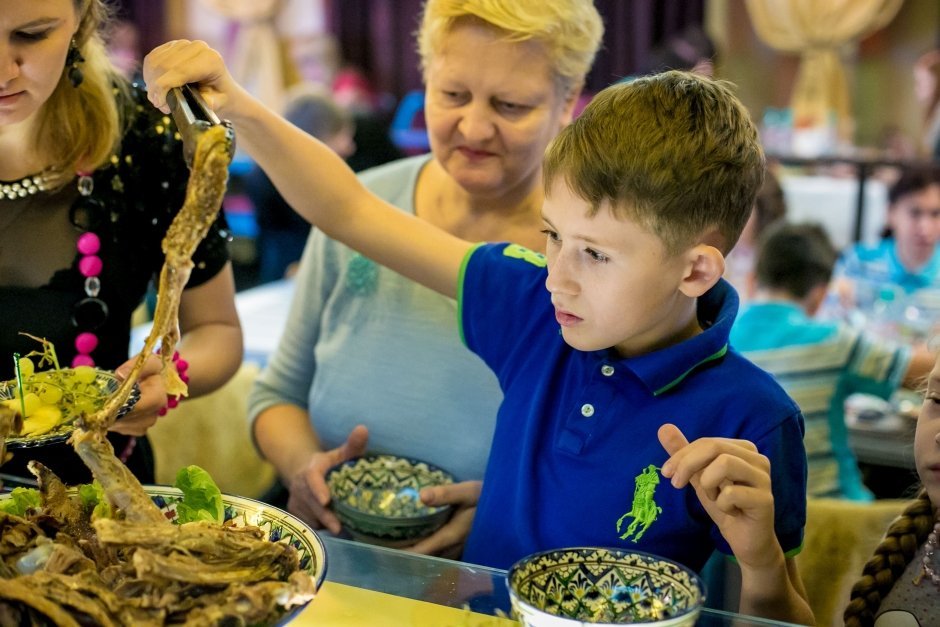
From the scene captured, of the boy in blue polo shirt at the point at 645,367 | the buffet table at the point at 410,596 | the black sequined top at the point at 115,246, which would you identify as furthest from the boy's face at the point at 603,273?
the black sequined top at the point at 115,246

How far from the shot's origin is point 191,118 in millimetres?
997

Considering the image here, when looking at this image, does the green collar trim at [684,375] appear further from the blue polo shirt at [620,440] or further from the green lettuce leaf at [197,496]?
the green lettuce leaf at [197,496]

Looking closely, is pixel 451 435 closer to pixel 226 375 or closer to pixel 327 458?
pixel 327 458

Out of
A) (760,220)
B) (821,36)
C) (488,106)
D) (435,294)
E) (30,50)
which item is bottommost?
(760,220)

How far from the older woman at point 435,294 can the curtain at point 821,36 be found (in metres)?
4.80

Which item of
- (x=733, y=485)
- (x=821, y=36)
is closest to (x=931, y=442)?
(x=733, y=485)

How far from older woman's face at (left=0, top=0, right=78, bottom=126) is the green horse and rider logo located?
0.88 metres

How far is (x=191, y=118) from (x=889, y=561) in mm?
940

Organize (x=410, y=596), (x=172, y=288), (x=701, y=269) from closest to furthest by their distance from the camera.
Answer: (x=172, y=288) → (x=410, y=596) → (x=701, y=269)

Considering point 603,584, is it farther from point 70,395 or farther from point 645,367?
point 70,395

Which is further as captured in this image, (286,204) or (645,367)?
(286,204)

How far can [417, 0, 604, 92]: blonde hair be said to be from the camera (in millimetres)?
1522

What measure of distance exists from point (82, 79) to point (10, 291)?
315 mm

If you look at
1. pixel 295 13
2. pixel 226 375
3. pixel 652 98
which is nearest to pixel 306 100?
pixel 295 13
